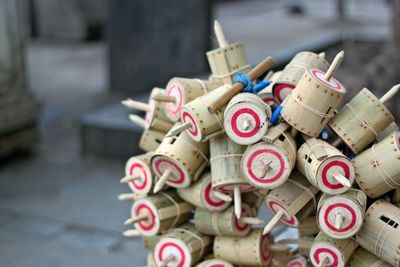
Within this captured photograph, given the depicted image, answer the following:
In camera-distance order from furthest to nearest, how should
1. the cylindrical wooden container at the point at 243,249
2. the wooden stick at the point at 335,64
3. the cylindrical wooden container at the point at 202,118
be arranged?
1. the cylindrical wooden container at the point at 243,249
2. the cylindrical wooden container at the point at 202,118
3. the wooden stick at the point at 335,64

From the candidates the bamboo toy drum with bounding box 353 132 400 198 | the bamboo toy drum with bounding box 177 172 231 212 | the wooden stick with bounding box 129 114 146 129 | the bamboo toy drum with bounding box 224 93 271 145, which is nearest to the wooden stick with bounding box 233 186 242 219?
the bamboo toy drum with bounding box 177 172 231 212

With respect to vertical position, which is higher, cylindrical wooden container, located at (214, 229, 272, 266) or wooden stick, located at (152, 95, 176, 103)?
wooden stick, located at (152, 95, 176, 103)

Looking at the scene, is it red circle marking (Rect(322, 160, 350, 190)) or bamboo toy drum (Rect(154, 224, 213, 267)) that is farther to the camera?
bamboo toy drum (Rect(154, 224, 213, 267))

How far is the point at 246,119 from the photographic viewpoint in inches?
91.1

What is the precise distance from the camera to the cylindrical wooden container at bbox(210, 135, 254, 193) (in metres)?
2.43

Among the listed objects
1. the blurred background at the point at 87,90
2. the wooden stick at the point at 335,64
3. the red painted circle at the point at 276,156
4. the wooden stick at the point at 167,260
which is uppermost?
the wooden stick at the point at 335,64

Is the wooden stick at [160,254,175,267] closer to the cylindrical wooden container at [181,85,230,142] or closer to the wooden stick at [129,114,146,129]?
the cylindrical wooden container at [181,85,230,142]

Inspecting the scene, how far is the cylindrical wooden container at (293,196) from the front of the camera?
2393mm

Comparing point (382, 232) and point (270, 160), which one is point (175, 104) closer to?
point (270, 160)

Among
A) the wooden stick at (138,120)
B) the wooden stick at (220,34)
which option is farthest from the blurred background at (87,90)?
the wooden stick at (220,34)

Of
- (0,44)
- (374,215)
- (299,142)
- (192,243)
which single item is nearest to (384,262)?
(374,215)

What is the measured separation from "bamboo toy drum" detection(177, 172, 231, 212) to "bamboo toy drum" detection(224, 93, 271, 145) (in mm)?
Result: 295

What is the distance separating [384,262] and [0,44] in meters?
5.27

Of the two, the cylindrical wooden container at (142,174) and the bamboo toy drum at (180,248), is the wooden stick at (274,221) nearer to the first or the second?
the bamboo toy drum at (180,248)
